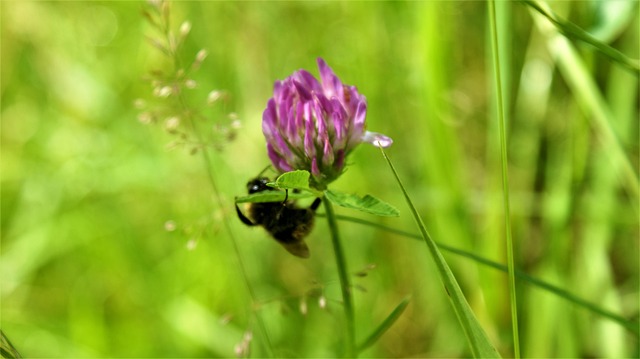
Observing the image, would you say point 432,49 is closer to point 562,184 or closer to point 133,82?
point 562,184

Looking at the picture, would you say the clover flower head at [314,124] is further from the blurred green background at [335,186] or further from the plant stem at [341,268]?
the blurred green background at [335,186]

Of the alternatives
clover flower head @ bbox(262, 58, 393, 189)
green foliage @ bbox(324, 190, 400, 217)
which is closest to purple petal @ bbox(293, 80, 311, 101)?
clover flower head @ bbox(262, 58, 393, 189)

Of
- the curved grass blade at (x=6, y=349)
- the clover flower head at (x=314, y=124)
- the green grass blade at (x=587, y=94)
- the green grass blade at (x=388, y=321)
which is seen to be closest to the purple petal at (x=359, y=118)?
the clover flower head at (x=314, y=124)

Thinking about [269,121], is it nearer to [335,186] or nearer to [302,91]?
[302,91]

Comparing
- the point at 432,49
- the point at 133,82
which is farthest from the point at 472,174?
the point at 133,82

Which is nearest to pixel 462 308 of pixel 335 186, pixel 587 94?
pixel 587 94

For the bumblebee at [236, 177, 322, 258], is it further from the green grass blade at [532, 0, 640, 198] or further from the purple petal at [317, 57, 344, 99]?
the green grass blade at [532, 0, 640, 198]
